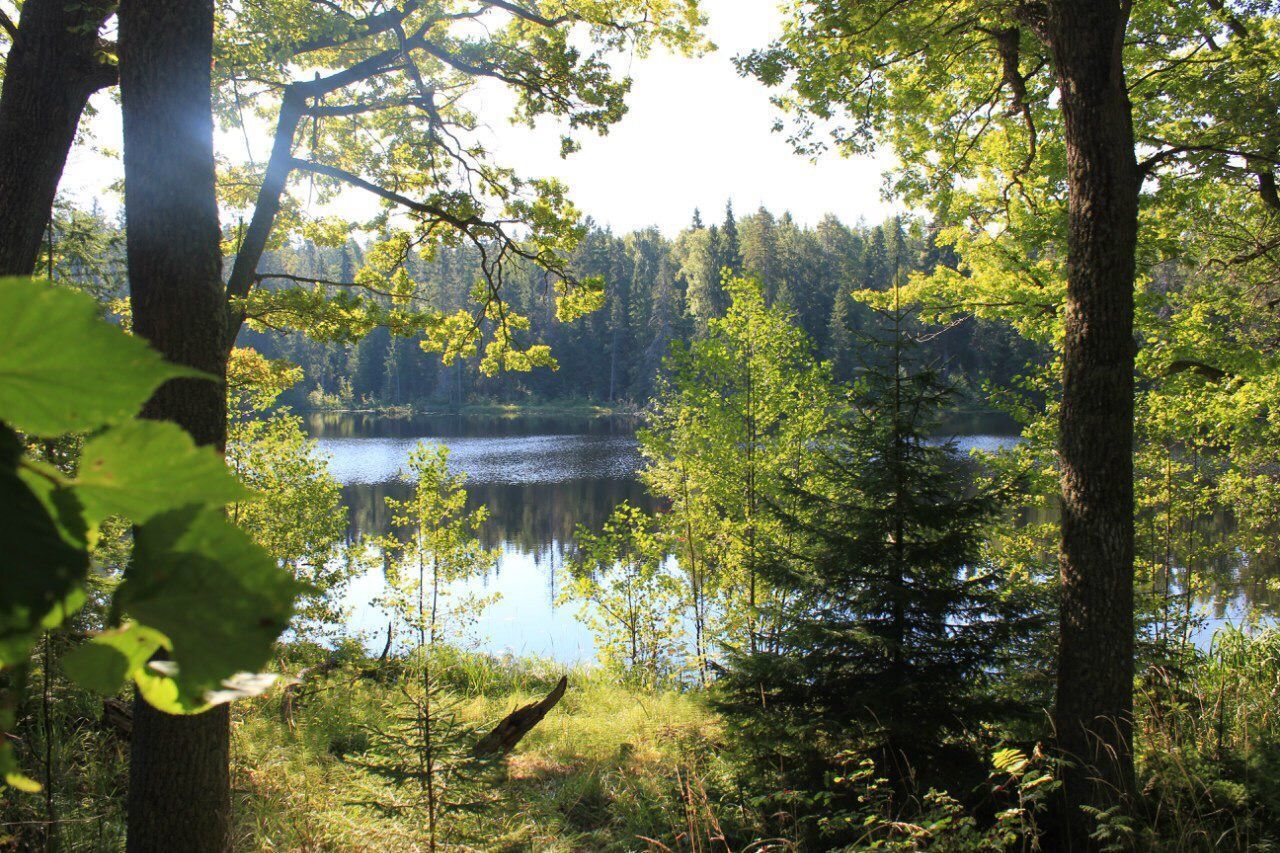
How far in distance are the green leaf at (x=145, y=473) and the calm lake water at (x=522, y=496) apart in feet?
23.5

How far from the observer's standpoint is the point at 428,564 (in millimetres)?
12648

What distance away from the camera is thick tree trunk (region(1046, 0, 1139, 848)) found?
420cm

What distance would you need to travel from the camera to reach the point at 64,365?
26 cm

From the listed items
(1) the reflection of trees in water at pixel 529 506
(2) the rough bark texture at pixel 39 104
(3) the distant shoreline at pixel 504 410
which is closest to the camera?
(2) the rough bark texture at pixel 39 104

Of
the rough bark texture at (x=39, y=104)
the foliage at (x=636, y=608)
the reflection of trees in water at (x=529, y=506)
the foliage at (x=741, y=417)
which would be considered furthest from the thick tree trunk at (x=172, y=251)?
the reflection of trees in water at (x=529, y=506)

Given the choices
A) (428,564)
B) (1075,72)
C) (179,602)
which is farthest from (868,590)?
(428,564)

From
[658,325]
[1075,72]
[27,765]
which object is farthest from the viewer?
[658,325]

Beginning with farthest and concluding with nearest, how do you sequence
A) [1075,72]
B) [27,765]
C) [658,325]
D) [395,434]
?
1. [658,325]
2. [395,434]
3. [27,765]
4. [1075,72]

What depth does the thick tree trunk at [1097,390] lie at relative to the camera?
13.8 feet

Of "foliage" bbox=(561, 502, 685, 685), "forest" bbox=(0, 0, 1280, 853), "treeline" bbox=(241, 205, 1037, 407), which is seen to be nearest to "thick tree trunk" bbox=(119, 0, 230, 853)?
"forest" bbox=(0, 0, 1280, 853)

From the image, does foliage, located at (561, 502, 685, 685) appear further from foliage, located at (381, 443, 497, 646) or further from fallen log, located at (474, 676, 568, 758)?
fallen log, located at (474, 676, 568, 758)

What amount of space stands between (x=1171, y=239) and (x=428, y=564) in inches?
434

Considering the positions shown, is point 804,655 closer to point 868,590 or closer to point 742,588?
point 868,590

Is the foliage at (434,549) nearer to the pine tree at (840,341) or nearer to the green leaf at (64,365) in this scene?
the green leaf at (64,365)
